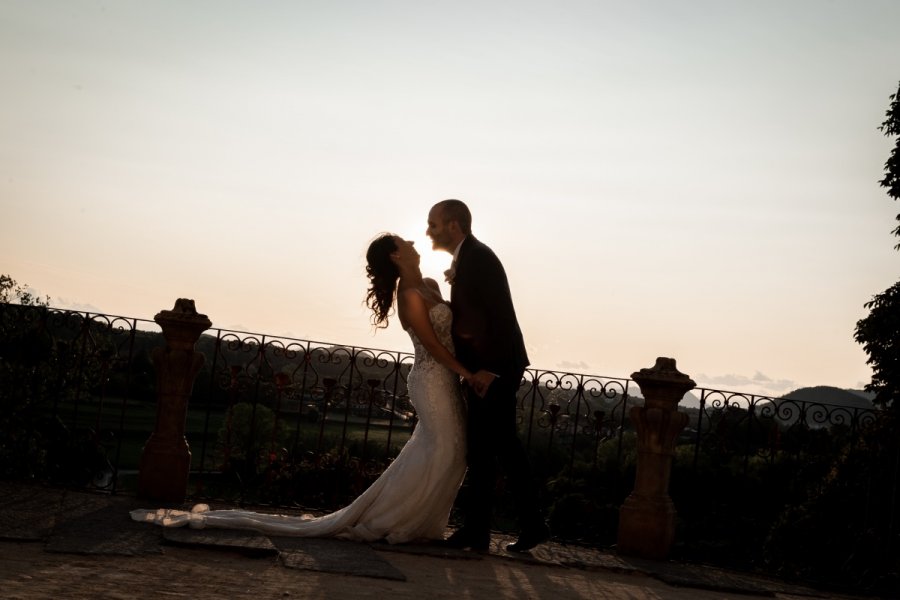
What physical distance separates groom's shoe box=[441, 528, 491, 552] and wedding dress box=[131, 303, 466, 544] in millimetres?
135

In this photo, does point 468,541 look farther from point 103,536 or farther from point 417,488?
point 103,536

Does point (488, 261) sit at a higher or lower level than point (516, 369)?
higher

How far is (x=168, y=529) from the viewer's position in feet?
19.5

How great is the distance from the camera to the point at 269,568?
522 centimetres

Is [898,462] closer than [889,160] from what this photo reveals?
Yes

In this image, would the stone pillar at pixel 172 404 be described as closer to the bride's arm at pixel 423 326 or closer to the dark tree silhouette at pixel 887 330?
the bride's arm at pixel 423 326

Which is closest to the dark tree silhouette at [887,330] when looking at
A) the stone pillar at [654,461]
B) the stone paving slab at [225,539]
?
the stone pillar at [654,461]

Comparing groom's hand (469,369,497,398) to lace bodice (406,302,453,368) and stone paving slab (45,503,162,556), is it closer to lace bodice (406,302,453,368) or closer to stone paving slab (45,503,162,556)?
lace bodice (406,302,453,368)

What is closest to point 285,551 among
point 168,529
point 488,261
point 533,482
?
point 168,529

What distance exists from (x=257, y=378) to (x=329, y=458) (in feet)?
7.14

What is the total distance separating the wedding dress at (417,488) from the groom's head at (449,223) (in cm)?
45

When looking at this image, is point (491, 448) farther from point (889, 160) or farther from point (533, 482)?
point (889, 160)

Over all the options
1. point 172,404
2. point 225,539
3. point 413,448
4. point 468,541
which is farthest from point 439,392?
point 172,404

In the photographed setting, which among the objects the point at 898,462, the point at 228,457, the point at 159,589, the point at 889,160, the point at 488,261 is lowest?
the point at 159,589
